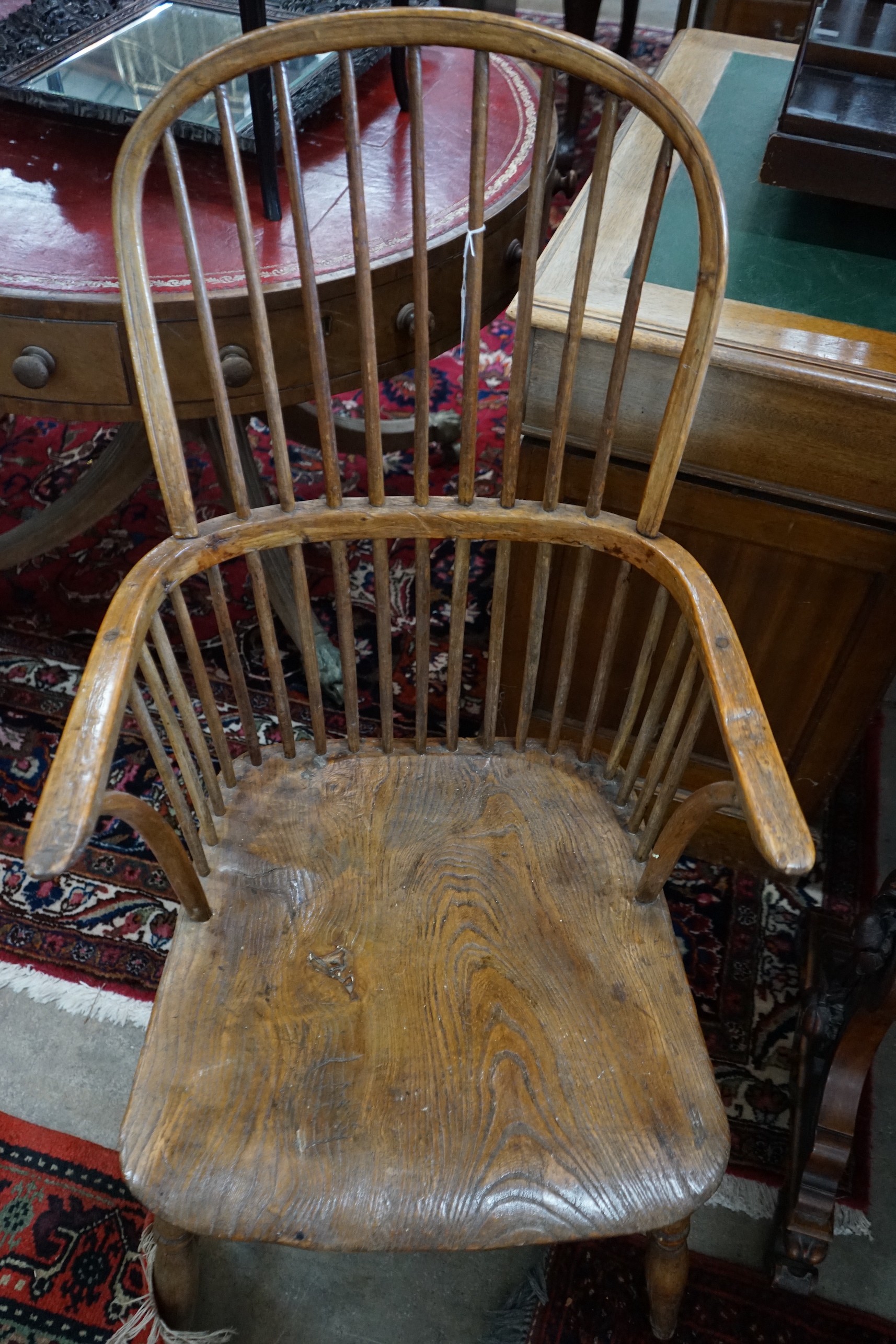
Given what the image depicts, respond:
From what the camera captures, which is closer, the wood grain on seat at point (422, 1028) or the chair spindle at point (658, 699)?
the wood grain on seat at point (422, 1028)

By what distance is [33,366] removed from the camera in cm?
122

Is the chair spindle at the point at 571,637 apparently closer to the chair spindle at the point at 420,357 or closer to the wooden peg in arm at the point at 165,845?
the chair spindle at the point at 420,357

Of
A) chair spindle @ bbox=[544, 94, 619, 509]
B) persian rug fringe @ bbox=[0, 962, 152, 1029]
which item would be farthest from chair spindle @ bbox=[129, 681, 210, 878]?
persian rug fringe @ bbox=[0, 962, 152, 1029]

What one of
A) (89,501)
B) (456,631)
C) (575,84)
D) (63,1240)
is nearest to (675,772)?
(456,631)

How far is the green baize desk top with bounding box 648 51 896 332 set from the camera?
3.93 ft

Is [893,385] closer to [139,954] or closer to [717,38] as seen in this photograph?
[717,38]

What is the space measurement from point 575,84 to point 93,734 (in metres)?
2.99

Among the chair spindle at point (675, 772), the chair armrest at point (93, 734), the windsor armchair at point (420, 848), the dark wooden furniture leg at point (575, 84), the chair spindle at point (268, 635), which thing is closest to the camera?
the chair armrest at point (93, 734)

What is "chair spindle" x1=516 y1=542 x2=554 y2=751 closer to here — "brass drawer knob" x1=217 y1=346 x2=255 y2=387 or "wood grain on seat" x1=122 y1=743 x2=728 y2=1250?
"wood grain on seat" x1=122 y1=743 x2=728 y2=1250

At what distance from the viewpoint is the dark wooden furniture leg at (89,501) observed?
5.75 ft

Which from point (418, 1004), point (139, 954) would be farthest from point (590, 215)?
point (139, 954)

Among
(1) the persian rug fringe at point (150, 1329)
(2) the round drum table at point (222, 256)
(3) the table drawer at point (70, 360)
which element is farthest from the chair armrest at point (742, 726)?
(1) the persian rug fringe at point (150, 1329)

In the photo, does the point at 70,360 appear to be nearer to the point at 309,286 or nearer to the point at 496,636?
the point at 309,286

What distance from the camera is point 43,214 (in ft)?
4.33
